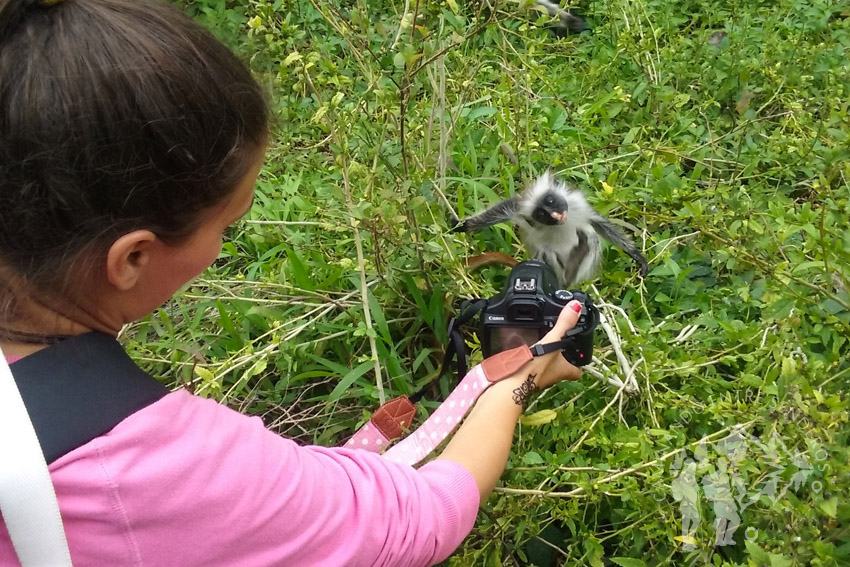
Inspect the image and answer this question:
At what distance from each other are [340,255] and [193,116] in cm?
186

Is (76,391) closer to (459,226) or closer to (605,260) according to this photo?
(459,226)

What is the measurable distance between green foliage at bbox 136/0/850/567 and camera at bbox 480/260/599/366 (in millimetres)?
202

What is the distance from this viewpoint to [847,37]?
374cm

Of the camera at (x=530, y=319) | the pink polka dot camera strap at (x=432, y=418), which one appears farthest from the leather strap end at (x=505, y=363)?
the camera at (x=530, y=319)

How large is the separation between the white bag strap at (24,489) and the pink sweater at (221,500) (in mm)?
45

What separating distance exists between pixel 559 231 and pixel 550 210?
234 mm

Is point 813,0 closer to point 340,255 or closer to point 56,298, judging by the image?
point 340,255

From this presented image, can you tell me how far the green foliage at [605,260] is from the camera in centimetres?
177

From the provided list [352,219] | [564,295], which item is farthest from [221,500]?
[352,219]

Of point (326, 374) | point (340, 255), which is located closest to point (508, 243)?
point (340, 255)

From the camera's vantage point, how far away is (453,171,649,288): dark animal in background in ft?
9.87

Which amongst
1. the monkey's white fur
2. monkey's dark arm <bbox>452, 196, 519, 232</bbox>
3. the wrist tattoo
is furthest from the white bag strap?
the monkey's white fur

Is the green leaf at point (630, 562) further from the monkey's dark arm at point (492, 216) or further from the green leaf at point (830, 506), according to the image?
the monkey's dark arm at point (492, 216)

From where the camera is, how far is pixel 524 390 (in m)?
1.77
